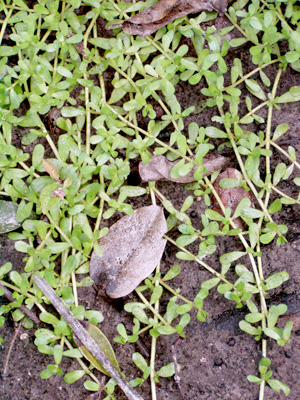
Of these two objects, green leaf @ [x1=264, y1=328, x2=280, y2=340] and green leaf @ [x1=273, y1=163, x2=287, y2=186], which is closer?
green leaf @ [x1=264, y1=328, x2=280, y2=340]

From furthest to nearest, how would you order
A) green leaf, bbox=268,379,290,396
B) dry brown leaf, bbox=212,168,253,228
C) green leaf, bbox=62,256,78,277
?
dry brown leaf, bbox=212,168,253,228 < green leaf, bbox=62,256,78,277 < green leaf, bbox=268,379,290,396

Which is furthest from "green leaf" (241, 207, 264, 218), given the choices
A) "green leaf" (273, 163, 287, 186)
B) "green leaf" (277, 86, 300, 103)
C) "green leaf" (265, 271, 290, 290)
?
"green leaf" (277, 86, 300, 103)

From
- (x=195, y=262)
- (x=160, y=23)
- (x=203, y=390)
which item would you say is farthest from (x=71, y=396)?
(x=160, y=23)

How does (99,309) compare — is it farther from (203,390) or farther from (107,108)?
(107,108)

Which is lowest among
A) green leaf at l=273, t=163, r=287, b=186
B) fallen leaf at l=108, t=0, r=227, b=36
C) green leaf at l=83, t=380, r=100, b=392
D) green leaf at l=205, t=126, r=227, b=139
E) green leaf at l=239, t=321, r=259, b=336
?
green leaf at l=83, t=380, r=100, b=392

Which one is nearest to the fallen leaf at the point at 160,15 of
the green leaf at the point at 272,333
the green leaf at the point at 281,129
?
the green leaf at the point at 281,129

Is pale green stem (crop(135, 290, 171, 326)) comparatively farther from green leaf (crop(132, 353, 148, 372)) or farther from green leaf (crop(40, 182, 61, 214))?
green leaf (crop(40, 182, 61, 214))
